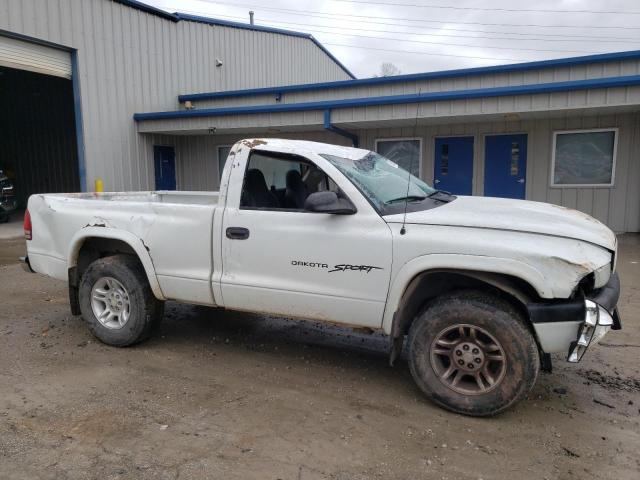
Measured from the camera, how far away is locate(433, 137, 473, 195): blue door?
12484mm

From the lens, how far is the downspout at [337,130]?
1216 centimetres

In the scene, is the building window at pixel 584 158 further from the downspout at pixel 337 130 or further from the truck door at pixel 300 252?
the truck door at pixel 300 252

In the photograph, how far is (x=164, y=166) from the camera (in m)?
16.1

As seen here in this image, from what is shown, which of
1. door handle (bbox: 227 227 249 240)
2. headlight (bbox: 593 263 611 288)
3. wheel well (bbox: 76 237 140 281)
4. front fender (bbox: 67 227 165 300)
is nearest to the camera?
headlight (bbox: 593 263 611 288)

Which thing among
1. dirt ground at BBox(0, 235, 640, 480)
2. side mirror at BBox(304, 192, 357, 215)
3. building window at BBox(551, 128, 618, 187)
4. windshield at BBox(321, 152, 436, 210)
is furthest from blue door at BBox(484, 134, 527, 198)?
side mirror at BBox(304, 192, 357, 215)

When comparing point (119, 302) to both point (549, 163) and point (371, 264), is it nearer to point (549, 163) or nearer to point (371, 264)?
point (371, 264)

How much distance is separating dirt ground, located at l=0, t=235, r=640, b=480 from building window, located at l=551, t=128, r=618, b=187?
739cm

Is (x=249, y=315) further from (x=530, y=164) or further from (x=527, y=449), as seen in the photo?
(x=530, y=164)

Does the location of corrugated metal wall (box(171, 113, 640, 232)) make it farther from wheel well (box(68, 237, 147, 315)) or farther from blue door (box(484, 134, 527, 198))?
wheel well (box(68, 237, 147, 315))

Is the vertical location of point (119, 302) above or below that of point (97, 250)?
below

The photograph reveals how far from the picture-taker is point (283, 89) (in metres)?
14.5

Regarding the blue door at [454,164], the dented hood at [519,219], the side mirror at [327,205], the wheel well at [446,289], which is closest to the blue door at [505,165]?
the blue door at [454,164]

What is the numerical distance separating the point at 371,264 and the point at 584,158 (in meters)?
9.93

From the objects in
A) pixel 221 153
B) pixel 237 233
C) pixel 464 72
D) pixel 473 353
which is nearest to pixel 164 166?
pixel 221 153
